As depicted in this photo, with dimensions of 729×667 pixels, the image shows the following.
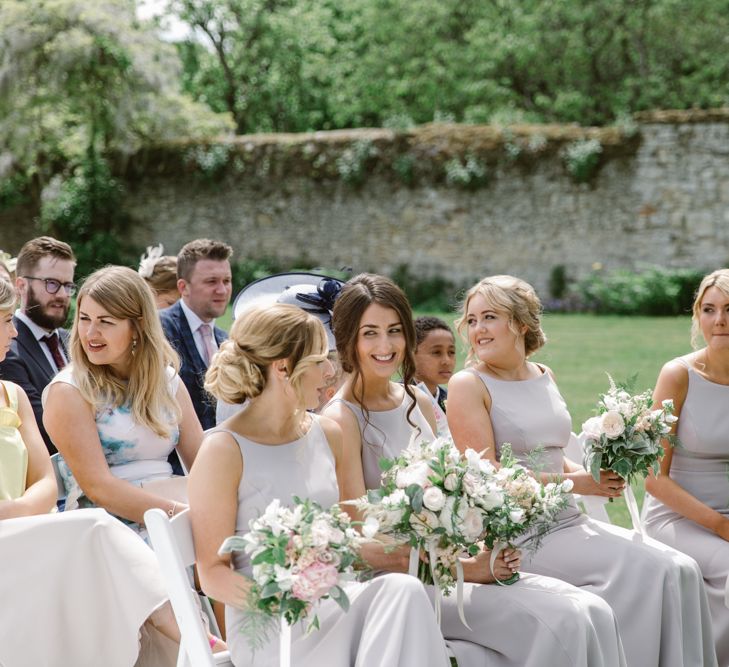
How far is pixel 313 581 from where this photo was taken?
254 centimetres

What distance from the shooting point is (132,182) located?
22.8 meters

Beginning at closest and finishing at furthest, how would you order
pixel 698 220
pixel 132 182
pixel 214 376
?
pixel 214 376
pixel 698 220
pixel 132 182

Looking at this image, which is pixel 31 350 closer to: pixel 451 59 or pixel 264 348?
pixel 264 348

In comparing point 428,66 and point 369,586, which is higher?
point 428,66

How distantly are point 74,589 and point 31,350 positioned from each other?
1.72 m

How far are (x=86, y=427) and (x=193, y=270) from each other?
2.00m

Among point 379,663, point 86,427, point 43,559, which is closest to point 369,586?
point 379,663

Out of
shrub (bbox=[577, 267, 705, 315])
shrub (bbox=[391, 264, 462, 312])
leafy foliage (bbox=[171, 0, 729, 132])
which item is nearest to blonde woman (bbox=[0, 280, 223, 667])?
shrub (bbox=[577, 267, 705, 315])

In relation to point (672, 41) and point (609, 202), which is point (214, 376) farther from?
point (672, 41)

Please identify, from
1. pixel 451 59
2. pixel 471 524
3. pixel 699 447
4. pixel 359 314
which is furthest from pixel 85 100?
pixel 471 524

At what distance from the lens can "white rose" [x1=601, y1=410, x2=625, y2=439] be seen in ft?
12.8

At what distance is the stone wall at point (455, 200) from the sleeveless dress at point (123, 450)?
16250mm

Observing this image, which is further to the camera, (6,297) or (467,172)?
(467,172)

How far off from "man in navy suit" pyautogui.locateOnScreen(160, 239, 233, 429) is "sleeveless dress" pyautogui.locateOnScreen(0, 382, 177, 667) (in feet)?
6.60
